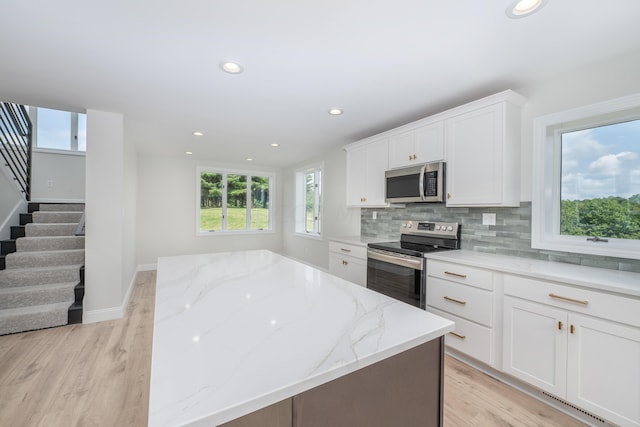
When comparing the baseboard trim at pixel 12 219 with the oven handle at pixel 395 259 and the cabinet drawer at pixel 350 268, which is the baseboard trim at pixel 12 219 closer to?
the cabinet drawer at pixel 350 268

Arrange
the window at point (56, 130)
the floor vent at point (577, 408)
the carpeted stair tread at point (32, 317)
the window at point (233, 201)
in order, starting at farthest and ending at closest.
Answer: the window at point (233, 201) → the window at point (56, 130) → the carpeted stair tread at point (32, 317) → the floor vent at point (577, 408)

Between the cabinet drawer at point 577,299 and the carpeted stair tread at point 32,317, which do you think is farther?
the carpeted stair tread at point 32,317

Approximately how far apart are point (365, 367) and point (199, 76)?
2338 millimetres

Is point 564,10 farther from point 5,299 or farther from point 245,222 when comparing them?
point 245,222

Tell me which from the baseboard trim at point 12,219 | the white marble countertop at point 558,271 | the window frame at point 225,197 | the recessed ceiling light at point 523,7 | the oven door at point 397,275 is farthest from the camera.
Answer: the window frame at point 225,197

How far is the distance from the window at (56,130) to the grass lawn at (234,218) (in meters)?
2.50

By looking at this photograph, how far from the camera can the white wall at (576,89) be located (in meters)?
1.82

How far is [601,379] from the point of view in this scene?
1.52 metres

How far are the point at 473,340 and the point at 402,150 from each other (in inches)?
75.7

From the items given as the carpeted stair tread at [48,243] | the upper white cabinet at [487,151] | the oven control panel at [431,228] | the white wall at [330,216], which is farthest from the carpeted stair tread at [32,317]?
the upper white cabinet at [487,151]

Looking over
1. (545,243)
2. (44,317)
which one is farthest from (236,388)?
(44,317)

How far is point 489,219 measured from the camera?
249 cm

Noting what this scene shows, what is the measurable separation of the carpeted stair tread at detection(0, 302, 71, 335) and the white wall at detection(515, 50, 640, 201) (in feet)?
15.3

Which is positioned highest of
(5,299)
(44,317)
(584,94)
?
(584,94)
